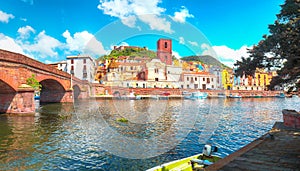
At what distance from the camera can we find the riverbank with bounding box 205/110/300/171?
6.16 m

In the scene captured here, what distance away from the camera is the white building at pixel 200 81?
7840 cm

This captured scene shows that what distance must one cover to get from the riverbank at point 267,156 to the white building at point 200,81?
6324 centimetres

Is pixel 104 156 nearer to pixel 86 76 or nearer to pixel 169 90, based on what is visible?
pixel 169 90

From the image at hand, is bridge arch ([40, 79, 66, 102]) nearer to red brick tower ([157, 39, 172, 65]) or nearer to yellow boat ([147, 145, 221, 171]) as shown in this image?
red brick tower ([157, 39, 172, 65])

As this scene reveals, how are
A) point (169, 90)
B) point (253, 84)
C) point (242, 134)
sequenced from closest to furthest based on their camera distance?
point (242, 134), point (169, 90), point (253, 84)

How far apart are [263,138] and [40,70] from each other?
98.3 feet

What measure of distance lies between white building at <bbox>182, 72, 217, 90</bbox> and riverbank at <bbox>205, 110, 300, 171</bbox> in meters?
63.2

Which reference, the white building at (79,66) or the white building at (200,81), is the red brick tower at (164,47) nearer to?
the white building at (200,81)

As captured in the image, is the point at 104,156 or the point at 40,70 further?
the point at 40,70

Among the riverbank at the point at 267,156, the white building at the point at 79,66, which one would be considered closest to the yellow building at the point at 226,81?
the white building at the point at 79,66

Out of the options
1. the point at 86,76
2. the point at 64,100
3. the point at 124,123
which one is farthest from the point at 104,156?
the point at 86,76

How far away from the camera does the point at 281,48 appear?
14312 millimetres

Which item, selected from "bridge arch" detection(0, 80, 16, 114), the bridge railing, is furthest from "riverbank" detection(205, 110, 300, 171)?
"bridge arch" detection(0, 80, 16, 114)

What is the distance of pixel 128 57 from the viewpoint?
11.8 metres
